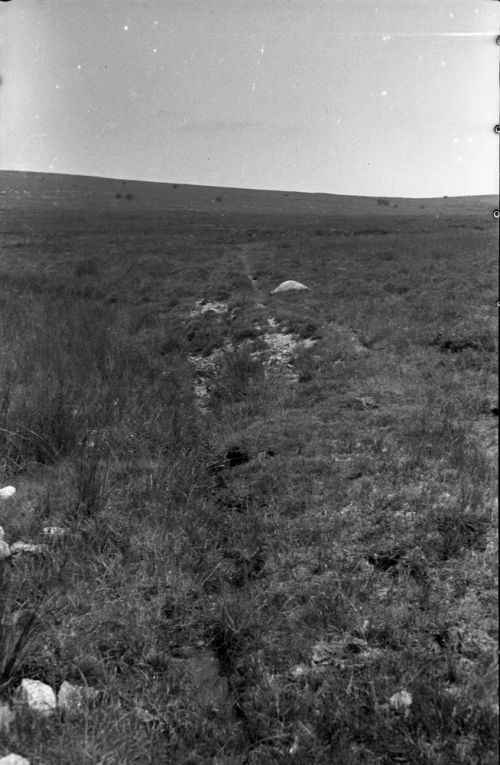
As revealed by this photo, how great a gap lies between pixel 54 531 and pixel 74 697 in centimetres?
180

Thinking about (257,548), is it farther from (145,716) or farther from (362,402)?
(362,402)

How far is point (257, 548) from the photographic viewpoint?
4.68m

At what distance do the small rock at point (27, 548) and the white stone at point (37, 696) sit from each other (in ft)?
4.40

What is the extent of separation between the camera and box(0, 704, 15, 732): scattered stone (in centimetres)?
273

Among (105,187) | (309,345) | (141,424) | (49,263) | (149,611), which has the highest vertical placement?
(105,187)

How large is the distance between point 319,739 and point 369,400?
460cm

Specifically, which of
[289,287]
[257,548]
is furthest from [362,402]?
[289,287]

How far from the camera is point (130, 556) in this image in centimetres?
444

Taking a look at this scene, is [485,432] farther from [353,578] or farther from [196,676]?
[196,676]

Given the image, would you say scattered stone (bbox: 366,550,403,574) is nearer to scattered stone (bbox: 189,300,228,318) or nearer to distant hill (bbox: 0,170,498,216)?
scattered stone (bbox: 189,300,228,318)

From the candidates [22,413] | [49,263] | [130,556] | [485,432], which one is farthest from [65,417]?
[49,263]

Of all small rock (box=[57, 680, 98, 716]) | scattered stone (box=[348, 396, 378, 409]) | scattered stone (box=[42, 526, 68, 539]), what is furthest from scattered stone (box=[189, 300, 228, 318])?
small rock (box=[57, 680, 98, 716])

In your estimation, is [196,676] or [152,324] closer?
[196,676]

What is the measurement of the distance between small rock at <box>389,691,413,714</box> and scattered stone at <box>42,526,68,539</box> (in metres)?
2.86
